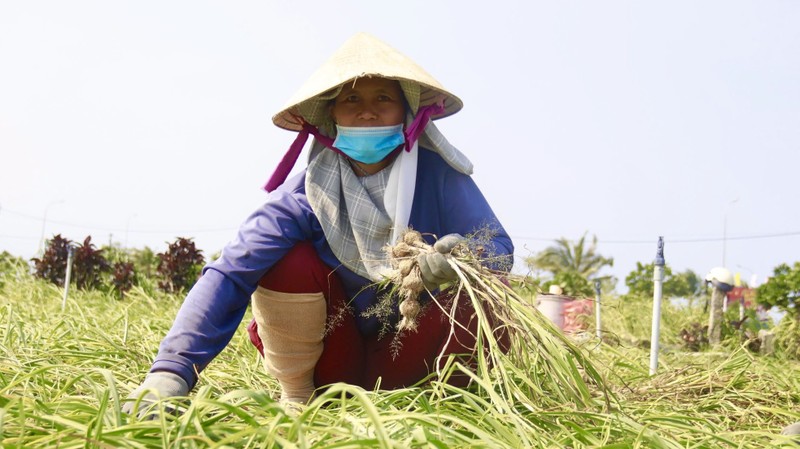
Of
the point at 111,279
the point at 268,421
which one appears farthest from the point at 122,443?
the point at 111,279

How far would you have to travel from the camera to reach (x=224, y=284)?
2.12 meters

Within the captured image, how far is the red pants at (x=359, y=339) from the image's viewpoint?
2273 mm

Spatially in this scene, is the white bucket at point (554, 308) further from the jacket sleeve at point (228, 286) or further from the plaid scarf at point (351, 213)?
the jacket sleeve at point (228, 286)

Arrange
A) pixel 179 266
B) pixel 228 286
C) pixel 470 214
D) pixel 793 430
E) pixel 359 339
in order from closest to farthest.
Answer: pixel 793 430 < pixel 228 286 < pixel 470 214 < pixel 359 339 < pixel 179 266

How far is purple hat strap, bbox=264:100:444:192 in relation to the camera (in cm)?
237

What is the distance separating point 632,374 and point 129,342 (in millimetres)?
1815

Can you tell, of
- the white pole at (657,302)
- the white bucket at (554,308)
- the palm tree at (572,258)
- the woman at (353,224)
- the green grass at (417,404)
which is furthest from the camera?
the palm tree at (572,258)

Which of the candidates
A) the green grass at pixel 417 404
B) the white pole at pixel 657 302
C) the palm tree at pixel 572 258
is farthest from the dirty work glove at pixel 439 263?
the palm tree at pixel 572 258

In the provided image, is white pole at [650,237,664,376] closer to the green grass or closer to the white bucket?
the green grass

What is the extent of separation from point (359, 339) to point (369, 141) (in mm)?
603

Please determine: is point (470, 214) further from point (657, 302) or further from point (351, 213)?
point (657, 302)

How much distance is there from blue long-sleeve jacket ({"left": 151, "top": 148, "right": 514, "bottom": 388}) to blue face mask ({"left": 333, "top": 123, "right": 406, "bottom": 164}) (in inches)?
6.6

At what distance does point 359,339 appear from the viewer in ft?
8.13

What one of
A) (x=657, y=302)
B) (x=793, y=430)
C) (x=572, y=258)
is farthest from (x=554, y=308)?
(x=572, y=258)
